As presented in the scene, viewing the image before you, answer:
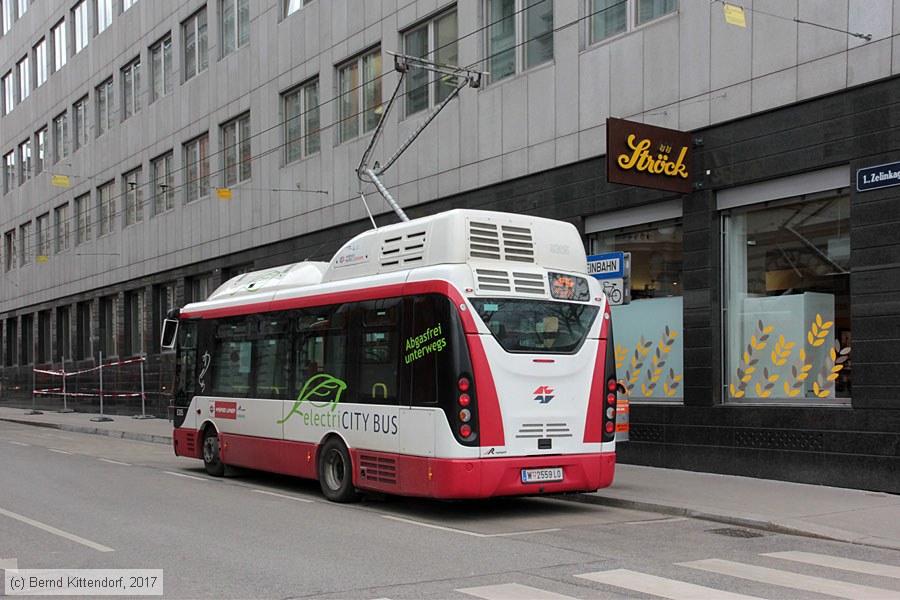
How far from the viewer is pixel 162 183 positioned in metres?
35.3

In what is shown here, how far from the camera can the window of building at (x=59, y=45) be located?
145 feet

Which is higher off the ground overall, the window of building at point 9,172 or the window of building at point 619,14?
the window of building at point 9,172

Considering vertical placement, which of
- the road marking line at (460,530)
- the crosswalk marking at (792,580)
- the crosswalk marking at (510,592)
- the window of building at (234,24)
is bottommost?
the road marking line at (460,530)

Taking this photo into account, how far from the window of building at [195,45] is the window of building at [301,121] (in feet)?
20.4

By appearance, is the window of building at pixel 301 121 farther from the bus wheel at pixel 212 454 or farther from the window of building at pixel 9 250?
the window of building at pixel 9 250

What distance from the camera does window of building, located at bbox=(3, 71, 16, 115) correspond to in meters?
50.7

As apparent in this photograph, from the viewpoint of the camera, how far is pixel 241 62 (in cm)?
2962

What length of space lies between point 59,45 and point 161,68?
12.5 meters

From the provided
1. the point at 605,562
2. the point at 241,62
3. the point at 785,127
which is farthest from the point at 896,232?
the point at 241,62

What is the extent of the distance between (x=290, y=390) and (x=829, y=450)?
7.44 m

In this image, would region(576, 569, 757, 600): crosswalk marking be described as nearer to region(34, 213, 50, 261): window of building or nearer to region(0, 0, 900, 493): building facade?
region(0, 0, 900, 493): building facade

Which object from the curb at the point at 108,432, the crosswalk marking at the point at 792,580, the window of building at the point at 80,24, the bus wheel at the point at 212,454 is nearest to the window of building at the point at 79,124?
the window of building at the point at 80,24

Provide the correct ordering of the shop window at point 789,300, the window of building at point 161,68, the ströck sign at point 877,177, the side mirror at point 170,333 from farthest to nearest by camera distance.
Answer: the window of building at point 161,68 < the side mirror at point 170,333 < the shop window at point 789,300 < the ströck sign at point 877,177

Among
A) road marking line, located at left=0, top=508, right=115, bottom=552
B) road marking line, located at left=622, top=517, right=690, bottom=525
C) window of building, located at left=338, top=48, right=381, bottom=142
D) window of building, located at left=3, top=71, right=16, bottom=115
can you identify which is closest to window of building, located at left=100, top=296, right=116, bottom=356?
window of building, located at left=3, top=71, right=16, bottom=115
